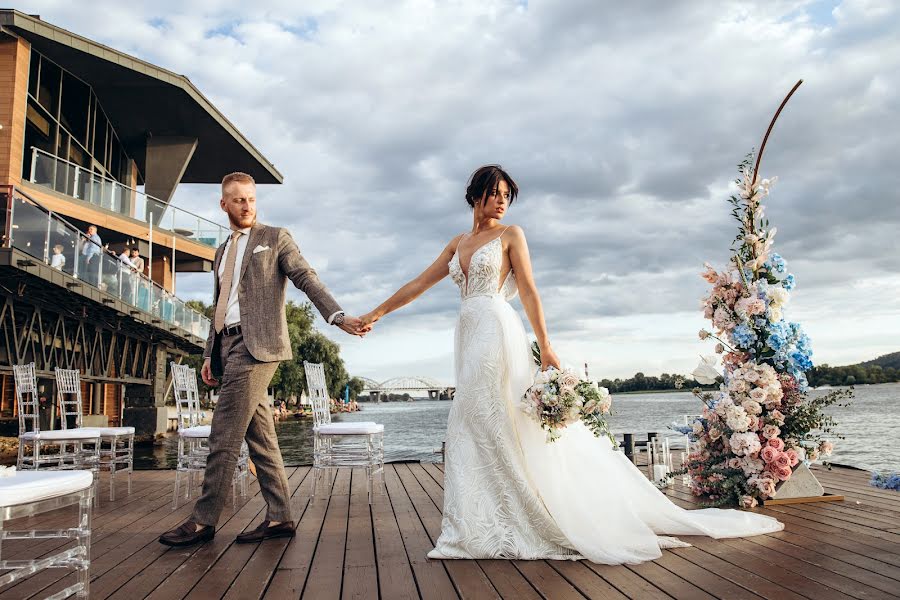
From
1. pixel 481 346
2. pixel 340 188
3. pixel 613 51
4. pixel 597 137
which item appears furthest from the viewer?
pixel 340 188

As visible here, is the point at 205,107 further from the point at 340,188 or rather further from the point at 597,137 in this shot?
the point at 597,137

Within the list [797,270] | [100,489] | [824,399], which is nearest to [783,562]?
[824,399]

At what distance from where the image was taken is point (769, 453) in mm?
4316

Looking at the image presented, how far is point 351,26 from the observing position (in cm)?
589

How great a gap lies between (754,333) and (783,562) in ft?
6.84

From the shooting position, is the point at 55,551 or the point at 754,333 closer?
the point at 55,551

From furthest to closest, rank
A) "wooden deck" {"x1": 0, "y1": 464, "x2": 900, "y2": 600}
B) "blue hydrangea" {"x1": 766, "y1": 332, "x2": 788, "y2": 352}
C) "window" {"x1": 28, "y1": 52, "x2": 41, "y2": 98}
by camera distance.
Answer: "window" {"x1": 28, "y1": 52, "x2": 41, "y2": 98}
"blue hydrangea" {"x1": 766, "y1": 332, "x2": 788, "y2": 352}
"wooden deck" {"x1": 0, "y1": 464, "x2": 900, "y2": 600}

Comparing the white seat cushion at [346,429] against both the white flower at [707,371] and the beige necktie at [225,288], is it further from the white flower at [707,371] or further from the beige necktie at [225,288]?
the white flower at [707,371]

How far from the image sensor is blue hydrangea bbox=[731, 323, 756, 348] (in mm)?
4551

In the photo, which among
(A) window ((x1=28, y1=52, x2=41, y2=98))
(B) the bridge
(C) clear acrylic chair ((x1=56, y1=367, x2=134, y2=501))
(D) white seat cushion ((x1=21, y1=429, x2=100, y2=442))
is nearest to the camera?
(D) white seat cushion ((x1=21, y1=429, x2=100, y2=442))

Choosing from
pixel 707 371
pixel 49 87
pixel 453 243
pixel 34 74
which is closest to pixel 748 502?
pixel 707 371

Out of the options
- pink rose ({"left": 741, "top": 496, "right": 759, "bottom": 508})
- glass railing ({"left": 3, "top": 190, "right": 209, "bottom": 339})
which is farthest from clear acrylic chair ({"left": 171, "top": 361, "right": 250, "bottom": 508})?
glass railing ({"left": 3, "top": 190, "right": 209, "bottom": 339})

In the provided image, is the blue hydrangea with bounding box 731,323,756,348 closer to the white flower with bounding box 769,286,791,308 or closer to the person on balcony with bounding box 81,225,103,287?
the white flower with bounding box 769,286,791,308

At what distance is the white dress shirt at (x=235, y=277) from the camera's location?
139 inches
